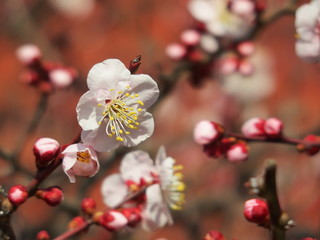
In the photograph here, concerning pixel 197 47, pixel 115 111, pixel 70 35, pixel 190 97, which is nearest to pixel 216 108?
Result: pixel 190 97

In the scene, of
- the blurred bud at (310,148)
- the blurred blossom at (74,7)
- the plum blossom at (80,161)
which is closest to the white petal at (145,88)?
the plum blossom at (80,161)

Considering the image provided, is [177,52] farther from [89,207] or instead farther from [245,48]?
[89,207]

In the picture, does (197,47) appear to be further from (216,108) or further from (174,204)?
(216,108)

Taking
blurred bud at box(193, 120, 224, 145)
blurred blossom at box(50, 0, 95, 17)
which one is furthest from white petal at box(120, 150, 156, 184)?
blurred blossom at box(50, 0, 95, 17)

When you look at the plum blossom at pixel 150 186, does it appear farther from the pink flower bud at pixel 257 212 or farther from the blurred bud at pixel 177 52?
the blurred bud at pixel 177 52

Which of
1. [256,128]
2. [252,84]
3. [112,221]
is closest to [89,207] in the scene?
[112,221]

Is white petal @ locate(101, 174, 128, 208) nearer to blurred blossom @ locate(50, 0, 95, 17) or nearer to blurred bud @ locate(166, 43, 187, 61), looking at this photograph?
blurred bud @ locate(166, 43, 187, 61)

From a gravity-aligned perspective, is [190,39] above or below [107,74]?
above
